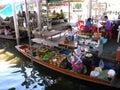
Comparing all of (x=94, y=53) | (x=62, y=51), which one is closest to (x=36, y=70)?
(x=62, y=51)

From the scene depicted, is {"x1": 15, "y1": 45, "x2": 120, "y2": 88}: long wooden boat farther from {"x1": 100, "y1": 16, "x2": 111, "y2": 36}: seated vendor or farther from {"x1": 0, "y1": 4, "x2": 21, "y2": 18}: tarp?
{"x1": 0, "y1": 4, "x2": 21, "y2": 18}: tarp

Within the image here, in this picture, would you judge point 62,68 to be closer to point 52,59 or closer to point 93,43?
point 52,59

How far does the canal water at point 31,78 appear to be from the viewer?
7.83 metres

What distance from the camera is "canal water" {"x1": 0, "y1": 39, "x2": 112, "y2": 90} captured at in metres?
7.83

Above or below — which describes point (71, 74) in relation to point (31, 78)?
above

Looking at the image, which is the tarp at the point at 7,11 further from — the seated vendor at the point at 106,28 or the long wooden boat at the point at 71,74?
the seated vendor at the point at 106,28

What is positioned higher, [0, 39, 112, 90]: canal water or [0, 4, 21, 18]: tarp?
[0, 4, 21, 18]: tarp

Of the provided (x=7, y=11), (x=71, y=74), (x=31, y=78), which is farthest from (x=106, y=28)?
(x=7, y=11)

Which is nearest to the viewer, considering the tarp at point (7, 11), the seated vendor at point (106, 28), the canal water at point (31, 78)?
the canal water at point (31, 78)

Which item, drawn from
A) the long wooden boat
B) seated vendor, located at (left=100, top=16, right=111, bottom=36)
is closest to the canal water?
the long wooden boat

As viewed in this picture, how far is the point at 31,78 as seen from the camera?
868cm

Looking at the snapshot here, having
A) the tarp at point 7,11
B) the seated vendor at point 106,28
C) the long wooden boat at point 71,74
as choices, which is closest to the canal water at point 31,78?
the long wooden boat at point 71,74

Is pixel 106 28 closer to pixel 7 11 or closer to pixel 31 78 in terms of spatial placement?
pixel 31 78

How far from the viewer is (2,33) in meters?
15.3
